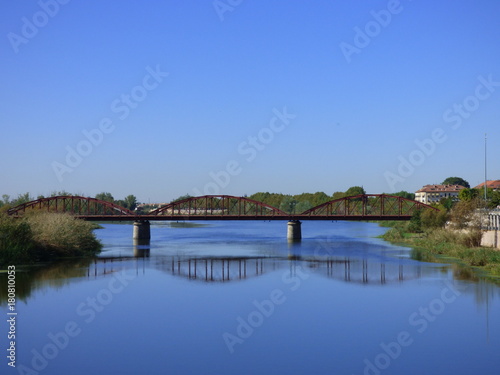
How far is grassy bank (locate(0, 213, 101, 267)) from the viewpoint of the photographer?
39.8 m

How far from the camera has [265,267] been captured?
1785 inches

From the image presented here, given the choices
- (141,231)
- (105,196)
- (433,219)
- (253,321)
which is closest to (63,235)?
(253,321)

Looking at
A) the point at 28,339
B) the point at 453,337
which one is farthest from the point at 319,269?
the point at 28,339

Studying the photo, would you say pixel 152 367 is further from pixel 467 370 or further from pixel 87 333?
pixel 467 370

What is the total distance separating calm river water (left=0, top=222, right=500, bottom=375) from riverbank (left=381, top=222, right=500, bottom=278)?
87.5 inches

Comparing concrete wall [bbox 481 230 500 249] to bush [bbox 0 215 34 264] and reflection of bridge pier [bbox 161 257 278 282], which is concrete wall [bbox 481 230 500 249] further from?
bush [bbox 0 215 34 264]

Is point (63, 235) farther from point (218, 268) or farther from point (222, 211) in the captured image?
point (222, 211)

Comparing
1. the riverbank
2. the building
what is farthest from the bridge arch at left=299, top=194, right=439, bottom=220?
the building

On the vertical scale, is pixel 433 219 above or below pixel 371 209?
below

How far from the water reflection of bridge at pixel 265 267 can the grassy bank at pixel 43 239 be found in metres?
3.30

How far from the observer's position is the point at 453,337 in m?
22.6

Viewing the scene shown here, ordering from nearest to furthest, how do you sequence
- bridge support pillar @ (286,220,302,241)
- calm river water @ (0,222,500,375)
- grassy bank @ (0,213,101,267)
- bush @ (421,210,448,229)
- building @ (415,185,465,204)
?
calm river water @ (0,222,500,375) < grassy bank @ (0,213,101,267) < bush @ (421,210,448,229) < bridge support pillar @ (286,220,302,241) < building @ (415,185,465,204)

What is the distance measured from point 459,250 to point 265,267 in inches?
596

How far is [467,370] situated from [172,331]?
34.9 ft
